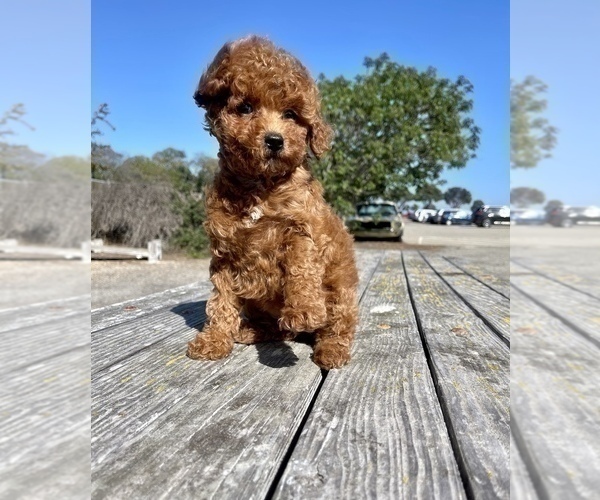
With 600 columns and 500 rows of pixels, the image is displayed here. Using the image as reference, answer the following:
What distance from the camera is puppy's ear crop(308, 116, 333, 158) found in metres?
2.19

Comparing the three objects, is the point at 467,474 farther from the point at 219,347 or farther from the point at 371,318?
the point at 371,318

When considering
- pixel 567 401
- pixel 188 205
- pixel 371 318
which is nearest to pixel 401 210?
pixel 188 205

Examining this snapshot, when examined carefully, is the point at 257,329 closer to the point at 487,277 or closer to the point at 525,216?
the point at 525,216

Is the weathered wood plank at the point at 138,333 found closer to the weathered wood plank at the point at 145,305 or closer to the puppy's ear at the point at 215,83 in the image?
the weathered wood plank at the point at 145,305

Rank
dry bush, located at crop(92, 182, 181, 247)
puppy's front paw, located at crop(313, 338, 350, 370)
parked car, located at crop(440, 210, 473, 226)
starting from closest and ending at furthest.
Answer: puppy's front paw, located at crop(313, 338, 350, 370) → parked car, located at crop(440, 210, 473, 226) → dry bush, located at crop(92, 182, 181, 247)

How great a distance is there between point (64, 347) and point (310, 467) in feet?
3.77

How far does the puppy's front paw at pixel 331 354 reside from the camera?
1.77 metres

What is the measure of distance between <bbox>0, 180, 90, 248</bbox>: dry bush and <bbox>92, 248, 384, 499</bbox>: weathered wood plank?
3.50 ft

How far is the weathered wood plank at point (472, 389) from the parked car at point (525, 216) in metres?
0.49

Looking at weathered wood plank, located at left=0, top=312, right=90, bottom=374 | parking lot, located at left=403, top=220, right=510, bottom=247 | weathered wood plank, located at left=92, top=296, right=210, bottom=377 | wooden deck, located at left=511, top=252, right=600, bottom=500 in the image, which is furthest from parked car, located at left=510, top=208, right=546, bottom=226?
parking lot, located at left=403, top=220, right=510, bottom=247

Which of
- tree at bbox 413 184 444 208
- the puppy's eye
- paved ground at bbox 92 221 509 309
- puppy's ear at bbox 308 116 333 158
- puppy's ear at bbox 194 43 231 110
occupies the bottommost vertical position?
paved ground at bbox 92 221 509 309

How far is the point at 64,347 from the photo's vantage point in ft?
5.87

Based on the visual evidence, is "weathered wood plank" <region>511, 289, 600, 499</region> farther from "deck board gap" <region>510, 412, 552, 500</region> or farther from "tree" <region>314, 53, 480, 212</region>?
"tree" <region>314, 53, 480, 212</region>

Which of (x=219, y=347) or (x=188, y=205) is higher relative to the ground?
(x=188, y=205)
